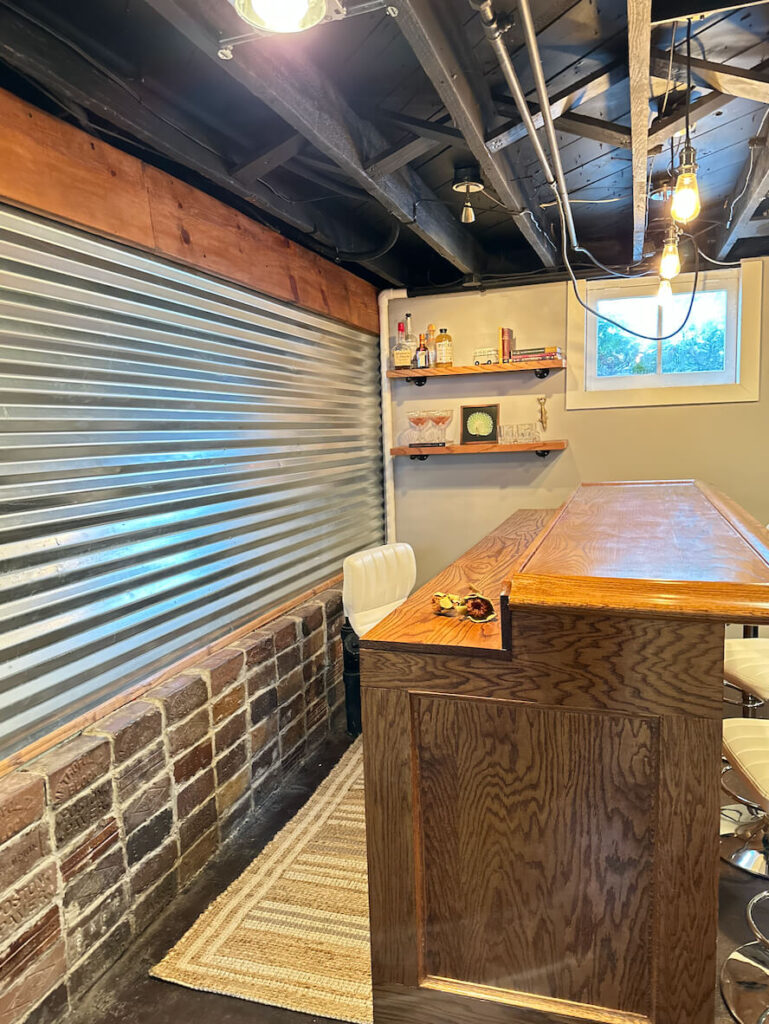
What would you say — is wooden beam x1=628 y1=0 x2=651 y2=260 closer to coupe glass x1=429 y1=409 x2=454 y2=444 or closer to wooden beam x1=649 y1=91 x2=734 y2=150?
wooden beam x1=649 y1=91 x2=734 y2=150

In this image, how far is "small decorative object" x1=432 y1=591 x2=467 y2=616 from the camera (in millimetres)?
1505

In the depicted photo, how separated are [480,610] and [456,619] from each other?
6 centimetres

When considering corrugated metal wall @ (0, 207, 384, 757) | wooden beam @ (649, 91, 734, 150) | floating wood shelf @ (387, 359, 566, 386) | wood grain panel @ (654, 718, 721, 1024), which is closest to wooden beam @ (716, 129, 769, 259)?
wooden beam @ (649, 91, 734, 150)

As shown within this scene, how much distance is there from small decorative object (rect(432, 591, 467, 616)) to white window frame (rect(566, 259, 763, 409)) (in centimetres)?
256

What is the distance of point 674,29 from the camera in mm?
1717

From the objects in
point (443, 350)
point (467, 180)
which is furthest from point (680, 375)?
point (467, 180)

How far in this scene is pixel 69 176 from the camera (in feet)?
5.63

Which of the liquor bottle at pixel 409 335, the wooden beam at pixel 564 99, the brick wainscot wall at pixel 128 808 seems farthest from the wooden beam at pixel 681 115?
the brick wainscot wall at pixel 128 808

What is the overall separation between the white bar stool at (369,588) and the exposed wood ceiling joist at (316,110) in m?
1.41

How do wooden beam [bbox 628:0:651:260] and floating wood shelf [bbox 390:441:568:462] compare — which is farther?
floating wood shelf [bbox 390:441:568:462]

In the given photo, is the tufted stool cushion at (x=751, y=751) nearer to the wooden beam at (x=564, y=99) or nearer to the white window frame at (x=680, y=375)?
the wooden beam at (x=564, y=99)

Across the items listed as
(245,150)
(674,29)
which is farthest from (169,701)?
(674,29)

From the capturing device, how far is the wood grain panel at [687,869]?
1185 mm

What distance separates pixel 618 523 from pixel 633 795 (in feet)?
2.37
